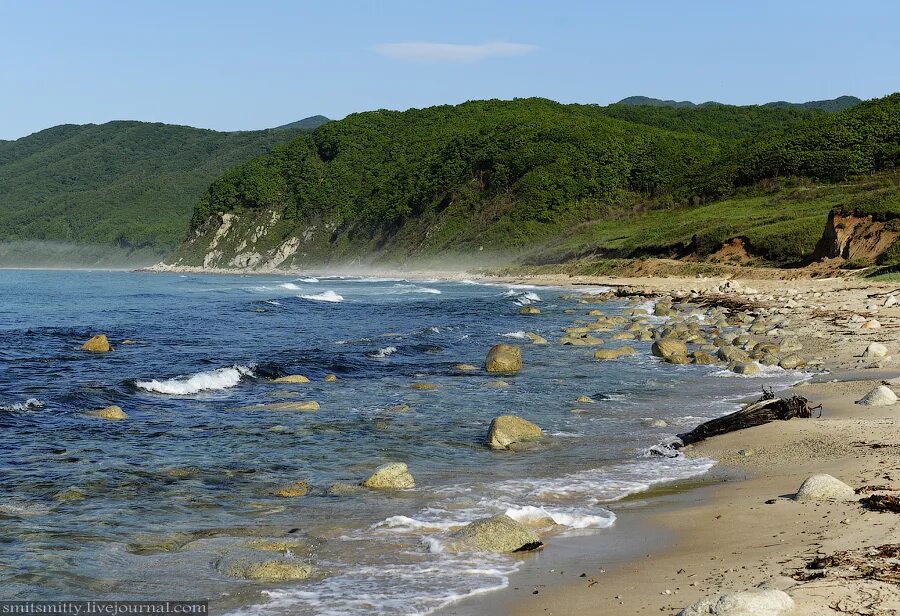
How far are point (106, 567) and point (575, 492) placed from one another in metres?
5.25

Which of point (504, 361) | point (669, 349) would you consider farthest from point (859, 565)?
point (669, 349)

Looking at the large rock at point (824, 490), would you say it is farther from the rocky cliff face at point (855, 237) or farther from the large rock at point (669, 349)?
the rocky cliff face at point (855, 237)

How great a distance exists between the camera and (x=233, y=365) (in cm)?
2159

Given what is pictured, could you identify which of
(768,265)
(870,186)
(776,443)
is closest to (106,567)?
(776,443)

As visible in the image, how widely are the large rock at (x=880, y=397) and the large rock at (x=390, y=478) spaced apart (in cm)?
768

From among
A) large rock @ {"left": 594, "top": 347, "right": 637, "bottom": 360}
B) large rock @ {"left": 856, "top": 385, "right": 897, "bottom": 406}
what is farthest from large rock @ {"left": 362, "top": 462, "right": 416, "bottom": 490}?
large rock @ {"left": 594, "top": 347, "right": 637, "bottom": 360}

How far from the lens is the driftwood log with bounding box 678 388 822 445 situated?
13.2 meters

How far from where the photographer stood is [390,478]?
424 inches

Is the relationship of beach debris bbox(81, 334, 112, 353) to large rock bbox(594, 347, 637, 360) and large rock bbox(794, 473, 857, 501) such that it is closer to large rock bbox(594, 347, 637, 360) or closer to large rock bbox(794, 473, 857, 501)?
large rock bbox(594, 347, 637, 360)

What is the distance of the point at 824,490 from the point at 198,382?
14136mm

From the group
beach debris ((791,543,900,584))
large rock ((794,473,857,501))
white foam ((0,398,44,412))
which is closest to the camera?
beach debris ((791,543,900,584))

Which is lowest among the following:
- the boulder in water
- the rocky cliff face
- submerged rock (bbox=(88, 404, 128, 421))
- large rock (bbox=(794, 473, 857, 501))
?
the boulder in water

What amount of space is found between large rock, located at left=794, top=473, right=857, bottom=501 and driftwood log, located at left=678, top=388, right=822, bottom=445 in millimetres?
4216

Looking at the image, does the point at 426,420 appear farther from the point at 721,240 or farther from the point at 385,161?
the point at 385,161
